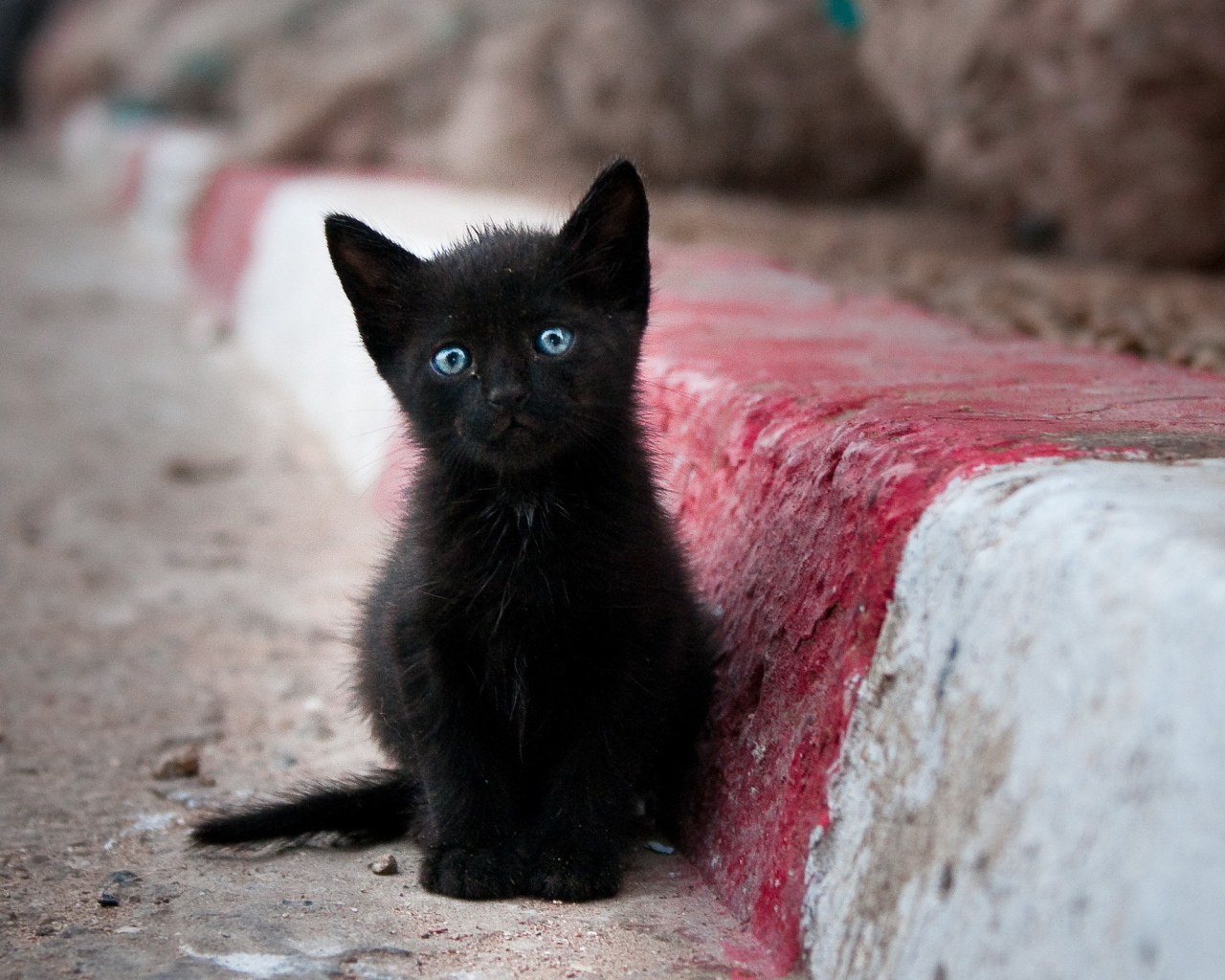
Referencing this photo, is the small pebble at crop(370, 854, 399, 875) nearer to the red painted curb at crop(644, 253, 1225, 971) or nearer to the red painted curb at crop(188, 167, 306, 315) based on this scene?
the red painted curb at crop(644, 253, 1225, 971)

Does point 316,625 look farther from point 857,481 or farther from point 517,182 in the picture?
point 517,182

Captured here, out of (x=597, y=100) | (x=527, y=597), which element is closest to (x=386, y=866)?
(x=527, y=597)

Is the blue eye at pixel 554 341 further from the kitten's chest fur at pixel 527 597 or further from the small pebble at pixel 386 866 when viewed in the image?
the small pebble at pixel 386 866

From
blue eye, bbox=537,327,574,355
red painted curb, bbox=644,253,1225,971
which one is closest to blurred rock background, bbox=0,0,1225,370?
red painted curb, bbox=644,253,1225,971

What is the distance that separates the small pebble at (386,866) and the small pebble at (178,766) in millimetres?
535

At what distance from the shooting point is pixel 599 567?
73.9 inches

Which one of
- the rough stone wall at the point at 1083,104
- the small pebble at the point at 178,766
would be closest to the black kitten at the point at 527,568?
the small pebble at the point at 178,766

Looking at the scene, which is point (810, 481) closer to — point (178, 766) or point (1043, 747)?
point (1043, 747)

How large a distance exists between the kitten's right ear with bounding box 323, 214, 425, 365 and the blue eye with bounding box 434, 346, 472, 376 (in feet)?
0.41

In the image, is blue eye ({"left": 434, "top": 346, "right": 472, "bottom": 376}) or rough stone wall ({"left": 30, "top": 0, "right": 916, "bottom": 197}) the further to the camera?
rough stone wall ({"left": 30, "top": 0, "right": 916, "bottom": 197})

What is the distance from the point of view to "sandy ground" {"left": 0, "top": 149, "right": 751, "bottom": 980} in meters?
1.69

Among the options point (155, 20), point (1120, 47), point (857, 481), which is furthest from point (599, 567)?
point (155, 20)

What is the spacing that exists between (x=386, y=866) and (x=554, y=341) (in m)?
0.83

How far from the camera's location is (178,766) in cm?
237
